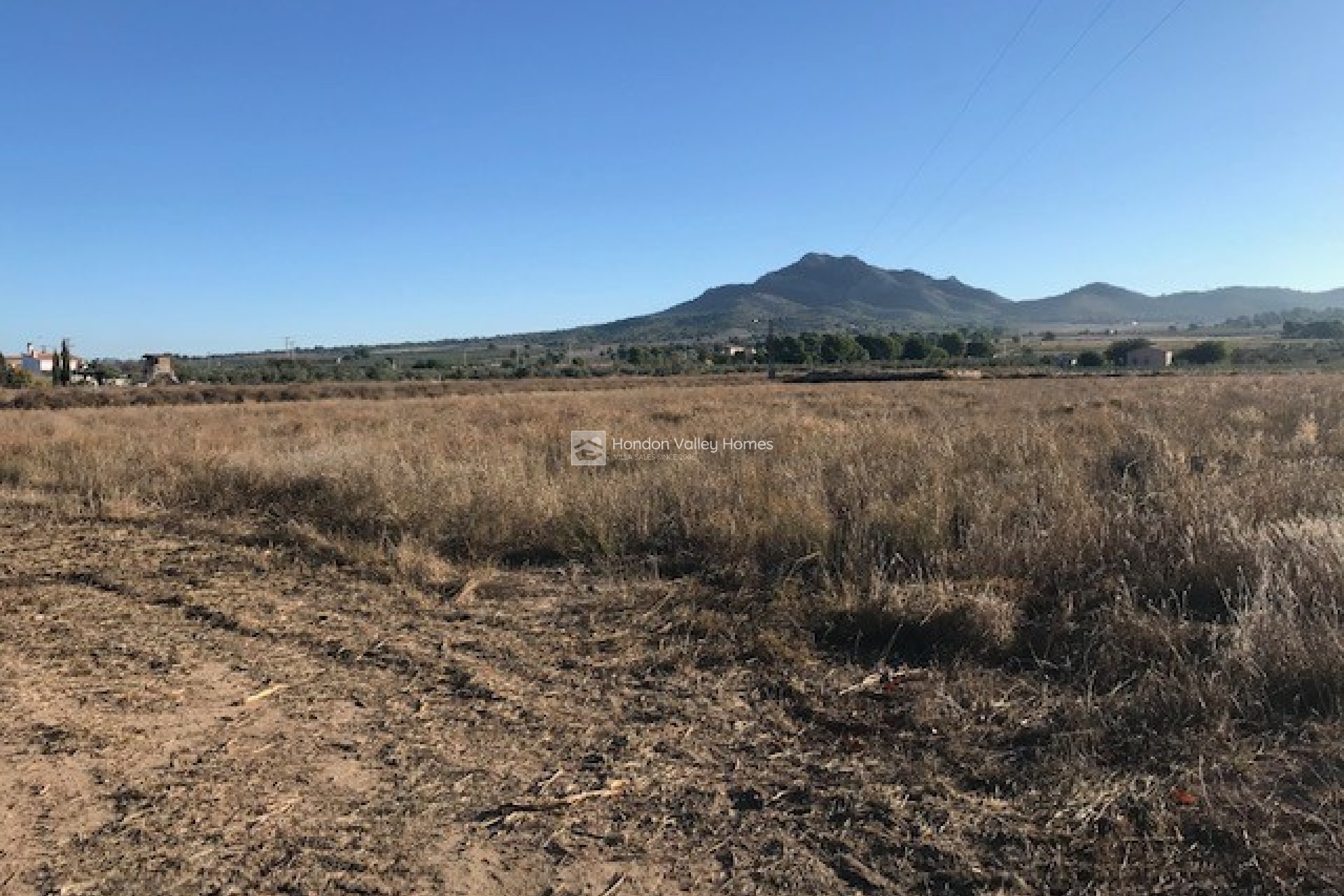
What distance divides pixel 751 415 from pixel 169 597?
1523 cm

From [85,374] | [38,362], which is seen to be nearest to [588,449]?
[85,374]

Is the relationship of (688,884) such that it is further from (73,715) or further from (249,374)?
(249,374)

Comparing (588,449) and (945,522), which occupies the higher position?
(588,449)

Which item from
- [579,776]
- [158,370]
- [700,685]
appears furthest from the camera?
[158,370]

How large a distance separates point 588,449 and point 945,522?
662 centimetres

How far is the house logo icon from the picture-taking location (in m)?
10.4

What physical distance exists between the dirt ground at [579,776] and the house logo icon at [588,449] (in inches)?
218

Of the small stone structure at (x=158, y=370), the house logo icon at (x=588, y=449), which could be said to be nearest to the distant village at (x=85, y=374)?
the small stone structure at (x=158, y=370)

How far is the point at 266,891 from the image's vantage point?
2434 mm

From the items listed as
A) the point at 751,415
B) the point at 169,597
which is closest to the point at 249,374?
the point at 751,415

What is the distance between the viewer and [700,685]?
155 inches

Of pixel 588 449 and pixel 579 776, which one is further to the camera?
pixel 588 449

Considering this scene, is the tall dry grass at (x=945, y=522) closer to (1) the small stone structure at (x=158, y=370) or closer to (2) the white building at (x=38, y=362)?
(1) the small stone structure at (x=158, y=370)

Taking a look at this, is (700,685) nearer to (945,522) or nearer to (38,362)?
(945,522)
